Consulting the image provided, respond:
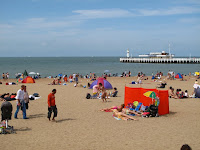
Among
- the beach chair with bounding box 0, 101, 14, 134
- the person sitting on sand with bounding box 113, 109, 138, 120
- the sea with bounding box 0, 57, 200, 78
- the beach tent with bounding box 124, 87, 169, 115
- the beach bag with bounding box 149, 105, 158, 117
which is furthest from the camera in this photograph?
the sea with bounding box 0, 57, 200, 78

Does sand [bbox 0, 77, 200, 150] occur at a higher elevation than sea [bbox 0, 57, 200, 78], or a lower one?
lower

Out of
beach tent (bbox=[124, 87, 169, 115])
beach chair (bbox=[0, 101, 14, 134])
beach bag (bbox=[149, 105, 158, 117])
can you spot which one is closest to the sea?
beach tent (bbox=[124, 87, 169, 115])

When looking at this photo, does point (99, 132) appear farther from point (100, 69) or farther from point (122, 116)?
point (100, 69)

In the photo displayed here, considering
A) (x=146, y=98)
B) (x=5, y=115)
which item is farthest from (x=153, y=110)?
(x=5, y=115)

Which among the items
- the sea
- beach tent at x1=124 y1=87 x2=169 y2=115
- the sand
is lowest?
the sand

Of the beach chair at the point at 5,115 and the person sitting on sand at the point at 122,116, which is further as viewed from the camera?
the person sitting on sand at the point at 122,116

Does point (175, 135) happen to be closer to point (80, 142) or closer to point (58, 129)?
point (80, 142)

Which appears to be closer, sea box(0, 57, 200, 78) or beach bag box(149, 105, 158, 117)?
beach bag box(149, 105, 158, 117)

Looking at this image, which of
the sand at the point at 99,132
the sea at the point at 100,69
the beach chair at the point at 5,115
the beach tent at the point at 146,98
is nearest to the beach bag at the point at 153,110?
the sand at the point at 99,132

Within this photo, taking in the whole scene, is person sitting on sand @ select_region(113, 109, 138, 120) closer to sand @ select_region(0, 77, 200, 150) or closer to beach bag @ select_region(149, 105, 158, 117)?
sand @ select_region(0, 77, 200, 150)

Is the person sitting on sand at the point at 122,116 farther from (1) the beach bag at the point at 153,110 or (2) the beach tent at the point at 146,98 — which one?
(2) the beach tent at the point at 146,98

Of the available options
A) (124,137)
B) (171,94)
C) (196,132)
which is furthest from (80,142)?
(171,94)

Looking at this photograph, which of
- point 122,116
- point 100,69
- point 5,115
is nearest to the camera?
point 5,115

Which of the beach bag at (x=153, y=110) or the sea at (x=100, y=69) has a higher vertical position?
the sea at (x=100, y=69)
